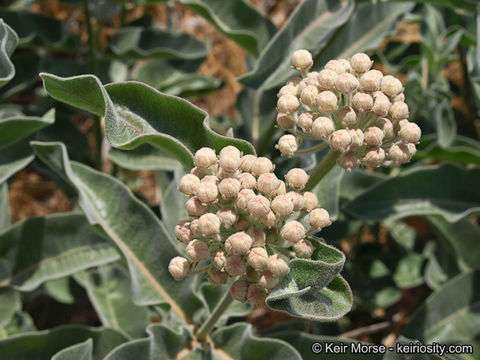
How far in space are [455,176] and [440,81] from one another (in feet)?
1.65

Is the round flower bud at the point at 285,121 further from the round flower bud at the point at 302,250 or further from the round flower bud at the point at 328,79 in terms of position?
the round flower bud at the point at 302,250

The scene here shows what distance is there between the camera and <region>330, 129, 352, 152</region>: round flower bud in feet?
4.13

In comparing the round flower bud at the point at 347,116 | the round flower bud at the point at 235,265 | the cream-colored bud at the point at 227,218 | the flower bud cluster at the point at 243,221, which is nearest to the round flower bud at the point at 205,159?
the flower bud cluster at the point at 243,221

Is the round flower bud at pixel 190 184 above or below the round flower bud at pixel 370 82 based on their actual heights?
below

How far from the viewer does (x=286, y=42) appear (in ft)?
6.40

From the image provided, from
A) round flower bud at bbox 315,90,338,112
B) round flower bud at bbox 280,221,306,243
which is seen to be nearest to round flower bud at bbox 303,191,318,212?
round flower bud at bbox 280,221,306,243

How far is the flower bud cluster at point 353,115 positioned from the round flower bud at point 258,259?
11.1 inches

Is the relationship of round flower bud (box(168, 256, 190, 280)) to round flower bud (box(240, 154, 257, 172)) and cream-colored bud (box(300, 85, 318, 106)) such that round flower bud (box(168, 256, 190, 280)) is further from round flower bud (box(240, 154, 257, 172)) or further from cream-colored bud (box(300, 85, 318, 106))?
cream-colored bud (box(300, 85, 318, 106))

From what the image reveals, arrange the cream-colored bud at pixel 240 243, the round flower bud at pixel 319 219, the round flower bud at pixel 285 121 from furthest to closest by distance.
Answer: the round flower bud at pixel 285 121, the round flower bud at pixel 319 219, the cream-colored bud at pixel 240 243

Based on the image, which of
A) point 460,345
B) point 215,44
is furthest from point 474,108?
point 215,44

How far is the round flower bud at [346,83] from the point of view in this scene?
4.26ft

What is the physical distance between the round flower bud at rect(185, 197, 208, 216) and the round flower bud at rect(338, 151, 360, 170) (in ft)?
1.12

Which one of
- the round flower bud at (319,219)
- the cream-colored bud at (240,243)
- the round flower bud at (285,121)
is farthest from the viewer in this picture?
the round flower bud at (285,121)

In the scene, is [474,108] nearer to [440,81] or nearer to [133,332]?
[440,81]
